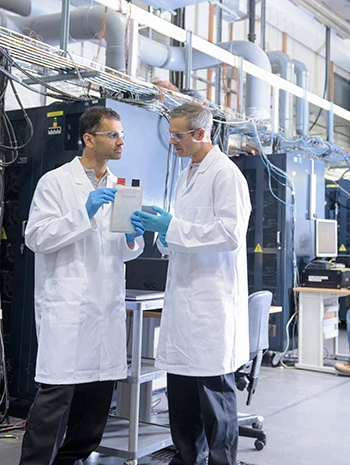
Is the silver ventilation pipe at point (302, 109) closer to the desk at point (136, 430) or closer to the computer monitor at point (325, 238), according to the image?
the computer monitor at point (325, 238)

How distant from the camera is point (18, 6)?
4.65 m

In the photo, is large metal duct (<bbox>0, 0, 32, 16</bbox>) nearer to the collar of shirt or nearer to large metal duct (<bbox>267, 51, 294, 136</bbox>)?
the collar of shirt

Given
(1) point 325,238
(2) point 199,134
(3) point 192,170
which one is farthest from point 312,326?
(2) point 199,134

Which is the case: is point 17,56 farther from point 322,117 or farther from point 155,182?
point 322,117

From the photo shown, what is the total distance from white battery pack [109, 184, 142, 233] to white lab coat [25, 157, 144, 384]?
89 mm

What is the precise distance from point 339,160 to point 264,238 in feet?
5.45

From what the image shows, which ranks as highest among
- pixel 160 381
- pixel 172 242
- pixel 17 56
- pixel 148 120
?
pixel 17 56

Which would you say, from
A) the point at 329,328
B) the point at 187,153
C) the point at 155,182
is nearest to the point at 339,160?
the point at 329,328

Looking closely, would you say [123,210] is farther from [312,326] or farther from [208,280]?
[312,326]

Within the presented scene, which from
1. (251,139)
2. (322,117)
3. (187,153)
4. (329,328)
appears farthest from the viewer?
(322,117)

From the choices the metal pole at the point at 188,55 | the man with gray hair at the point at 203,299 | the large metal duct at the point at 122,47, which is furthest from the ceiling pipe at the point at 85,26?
the man with gray hair at the point at 203,299

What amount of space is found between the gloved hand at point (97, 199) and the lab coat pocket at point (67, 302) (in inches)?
10.3

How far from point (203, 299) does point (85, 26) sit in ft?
10.8

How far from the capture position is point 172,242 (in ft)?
6.92
